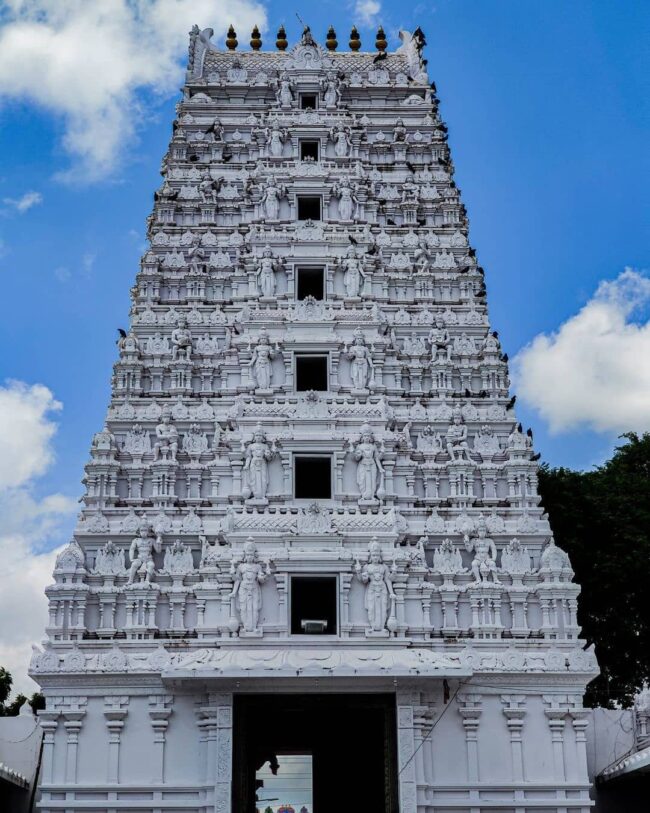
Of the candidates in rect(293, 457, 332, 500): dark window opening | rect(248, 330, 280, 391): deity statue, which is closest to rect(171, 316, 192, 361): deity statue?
rect(248, 330, 280, 391): deity statue

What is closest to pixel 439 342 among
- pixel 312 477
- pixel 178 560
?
pixel 312 477

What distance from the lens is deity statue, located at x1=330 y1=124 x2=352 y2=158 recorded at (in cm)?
3095

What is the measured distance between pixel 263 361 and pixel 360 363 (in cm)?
237

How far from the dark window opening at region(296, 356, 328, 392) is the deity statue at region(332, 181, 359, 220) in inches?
182

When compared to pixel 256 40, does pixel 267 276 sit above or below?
below

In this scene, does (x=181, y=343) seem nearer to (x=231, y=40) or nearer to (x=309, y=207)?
(x=309, y=207)

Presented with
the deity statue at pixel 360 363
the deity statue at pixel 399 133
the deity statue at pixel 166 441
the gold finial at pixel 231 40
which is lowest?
the deity statue at pixel 166 441

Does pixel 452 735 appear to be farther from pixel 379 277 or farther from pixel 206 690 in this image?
pixel 379 277

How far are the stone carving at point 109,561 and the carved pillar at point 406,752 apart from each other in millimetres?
6682

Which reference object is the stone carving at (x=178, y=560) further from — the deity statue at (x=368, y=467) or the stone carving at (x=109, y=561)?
the deity statue at (x=368, y=467)

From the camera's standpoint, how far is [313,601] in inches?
941

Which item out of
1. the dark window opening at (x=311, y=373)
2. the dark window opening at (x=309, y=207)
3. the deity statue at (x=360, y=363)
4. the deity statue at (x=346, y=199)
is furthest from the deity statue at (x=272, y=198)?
the deity statue at (x=360, y=363)

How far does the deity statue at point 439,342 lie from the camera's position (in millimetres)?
27359

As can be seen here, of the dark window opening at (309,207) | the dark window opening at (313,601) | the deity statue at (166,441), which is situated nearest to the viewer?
the dark window opening at (313,601)
